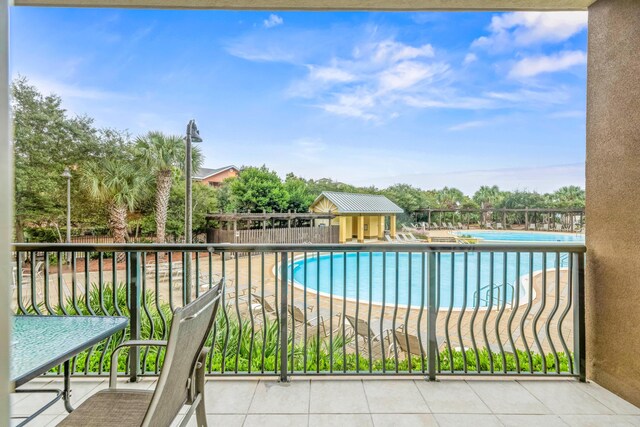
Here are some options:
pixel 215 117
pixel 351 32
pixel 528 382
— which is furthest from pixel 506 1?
pixel 215 117

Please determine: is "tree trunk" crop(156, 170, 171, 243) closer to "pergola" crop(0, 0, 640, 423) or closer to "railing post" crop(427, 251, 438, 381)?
"pergola" crop(0, 0, 640, 423)

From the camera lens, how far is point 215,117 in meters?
16.9

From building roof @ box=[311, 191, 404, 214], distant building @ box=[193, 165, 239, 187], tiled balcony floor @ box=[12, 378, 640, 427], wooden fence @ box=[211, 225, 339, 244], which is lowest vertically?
tiled balcony floor @ box=[12, 378, 640, 427]

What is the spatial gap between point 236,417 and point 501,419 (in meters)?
1.64

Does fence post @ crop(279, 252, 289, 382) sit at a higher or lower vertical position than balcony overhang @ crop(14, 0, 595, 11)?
lower

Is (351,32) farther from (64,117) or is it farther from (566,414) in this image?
(566,414)

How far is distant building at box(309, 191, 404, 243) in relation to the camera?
15.8m

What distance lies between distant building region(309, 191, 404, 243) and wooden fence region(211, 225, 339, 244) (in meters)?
0.63

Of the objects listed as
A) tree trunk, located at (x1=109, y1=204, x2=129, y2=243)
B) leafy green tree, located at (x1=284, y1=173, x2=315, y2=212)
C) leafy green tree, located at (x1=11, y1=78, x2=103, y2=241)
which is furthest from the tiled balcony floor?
leafy green tree, located at (x1=284, y1=173, x2=315, y2=212)

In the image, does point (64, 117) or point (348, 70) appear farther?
point (348, 70)

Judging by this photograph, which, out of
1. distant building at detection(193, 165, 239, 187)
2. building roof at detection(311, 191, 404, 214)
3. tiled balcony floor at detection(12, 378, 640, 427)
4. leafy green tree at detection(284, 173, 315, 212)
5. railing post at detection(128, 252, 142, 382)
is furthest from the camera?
distant building at detection(193, 165, 239, 187)

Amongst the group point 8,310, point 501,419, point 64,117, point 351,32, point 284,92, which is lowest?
point 501,419

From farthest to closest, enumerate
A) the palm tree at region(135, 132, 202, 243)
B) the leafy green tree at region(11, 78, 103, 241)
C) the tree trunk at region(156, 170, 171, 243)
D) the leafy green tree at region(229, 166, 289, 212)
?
1. the leafy green tree at region(229, 166, 289, 212)
2. the tree trunk at region(156, 170, 171, 243)
3. the palm tree at region(135, 132, 202, 243)
4. the leafy green tree at region(11, 78, 103, 241)

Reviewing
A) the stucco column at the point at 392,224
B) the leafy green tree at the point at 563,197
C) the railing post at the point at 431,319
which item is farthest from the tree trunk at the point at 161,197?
the leafy green tree at the point at 563,197
